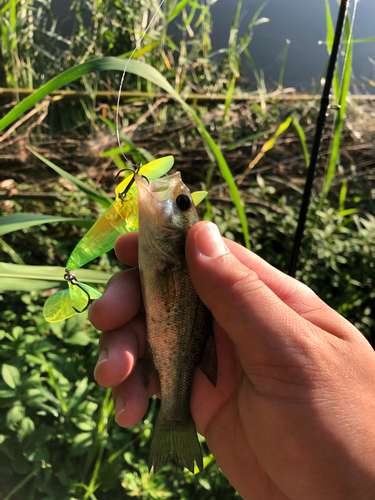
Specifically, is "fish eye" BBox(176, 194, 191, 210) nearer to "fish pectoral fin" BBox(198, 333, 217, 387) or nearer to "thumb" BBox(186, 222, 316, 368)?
"thumb" BBox(186, 222, 316, 368)

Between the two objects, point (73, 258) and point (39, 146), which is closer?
point (73, 258)

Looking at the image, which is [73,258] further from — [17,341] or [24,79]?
[24,79]

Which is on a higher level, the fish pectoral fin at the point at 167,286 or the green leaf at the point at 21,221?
the green leaf at the point at 21,221

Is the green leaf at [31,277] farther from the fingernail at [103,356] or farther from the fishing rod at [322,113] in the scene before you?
the fishing rod at [322,113]

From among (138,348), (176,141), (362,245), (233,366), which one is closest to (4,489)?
(138,348)

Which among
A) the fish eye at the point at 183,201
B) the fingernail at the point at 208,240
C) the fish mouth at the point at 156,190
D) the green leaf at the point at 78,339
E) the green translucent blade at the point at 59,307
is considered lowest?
the green leaf at the point at 78,339

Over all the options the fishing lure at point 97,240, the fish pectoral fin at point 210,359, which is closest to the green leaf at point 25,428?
the fishing lure at point 97,240

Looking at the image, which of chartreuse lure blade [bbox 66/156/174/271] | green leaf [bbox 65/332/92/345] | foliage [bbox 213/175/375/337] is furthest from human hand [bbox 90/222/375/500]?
foliage [bbox 213/175/375/337]
